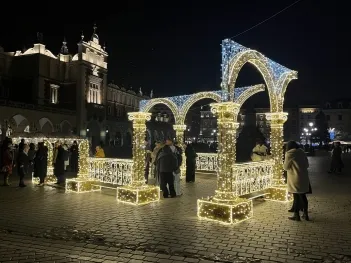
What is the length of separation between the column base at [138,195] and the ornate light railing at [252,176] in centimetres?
231

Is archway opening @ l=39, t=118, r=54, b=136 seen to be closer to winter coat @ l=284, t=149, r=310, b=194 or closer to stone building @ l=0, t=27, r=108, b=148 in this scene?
stone building @ l=0, t=27, r=108, b=148

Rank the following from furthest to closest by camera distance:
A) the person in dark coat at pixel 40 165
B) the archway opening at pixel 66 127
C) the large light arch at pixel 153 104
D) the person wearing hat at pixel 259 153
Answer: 1. the archway opening at pixel 66 127
2. the large light arch at pixel 153 104
3. the person in dark coat at pixel 40 165
4. the person wearing hat at pixel 259 153

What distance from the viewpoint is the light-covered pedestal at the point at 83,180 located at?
1052 centimetres

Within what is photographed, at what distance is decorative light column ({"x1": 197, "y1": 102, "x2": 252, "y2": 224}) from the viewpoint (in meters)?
6.79

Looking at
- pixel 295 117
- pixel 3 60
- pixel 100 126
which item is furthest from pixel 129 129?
pixel 295 117

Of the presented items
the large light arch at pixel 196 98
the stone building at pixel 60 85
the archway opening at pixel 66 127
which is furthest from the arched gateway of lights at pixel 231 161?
the archway opening at pixel 66 127

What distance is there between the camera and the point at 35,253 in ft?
15.6

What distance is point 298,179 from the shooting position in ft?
22.8

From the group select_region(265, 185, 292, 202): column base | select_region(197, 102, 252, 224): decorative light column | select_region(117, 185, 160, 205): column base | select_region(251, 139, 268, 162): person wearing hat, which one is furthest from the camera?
select_region(251, 139, 268, 162): person wearing hat

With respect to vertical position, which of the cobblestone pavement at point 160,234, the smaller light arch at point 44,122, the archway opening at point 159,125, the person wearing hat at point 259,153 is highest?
the archway opening at point 159,125

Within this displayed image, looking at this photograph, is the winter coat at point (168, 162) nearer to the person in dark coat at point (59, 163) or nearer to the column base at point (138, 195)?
the column base at point (138, 195)

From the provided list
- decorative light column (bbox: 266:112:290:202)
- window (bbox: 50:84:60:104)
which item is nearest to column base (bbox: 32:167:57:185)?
decorative light column (bbox: 266:112:290:202)

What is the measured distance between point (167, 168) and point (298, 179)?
393 centimetres

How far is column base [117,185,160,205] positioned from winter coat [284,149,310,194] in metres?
3.69
